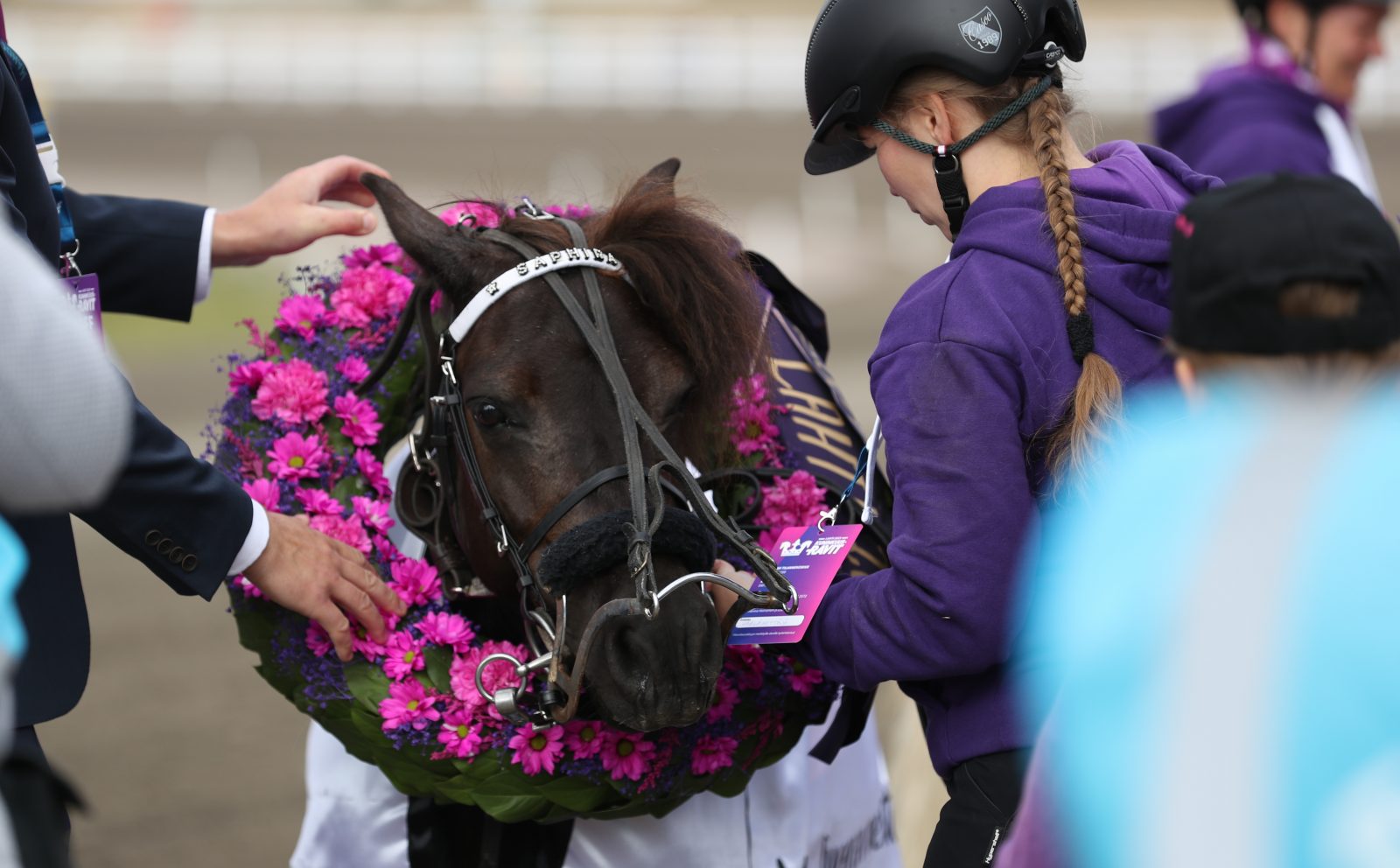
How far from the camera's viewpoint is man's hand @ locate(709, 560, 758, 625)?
2404 mm

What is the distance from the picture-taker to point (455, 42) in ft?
83.5

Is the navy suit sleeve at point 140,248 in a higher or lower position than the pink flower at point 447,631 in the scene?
higher

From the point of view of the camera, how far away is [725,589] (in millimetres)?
2418

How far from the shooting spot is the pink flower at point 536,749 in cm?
255

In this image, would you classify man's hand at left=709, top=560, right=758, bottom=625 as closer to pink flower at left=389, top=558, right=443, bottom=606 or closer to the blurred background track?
pink flower at left=389, top=558, right=443, bottom=606

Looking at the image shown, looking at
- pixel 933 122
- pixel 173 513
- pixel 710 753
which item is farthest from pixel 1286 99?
pixel 173 513

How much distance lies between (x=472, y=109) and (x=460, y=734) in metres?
21.9

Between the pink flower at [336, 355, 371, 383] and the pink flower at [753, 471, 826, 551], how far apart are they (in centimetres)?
90

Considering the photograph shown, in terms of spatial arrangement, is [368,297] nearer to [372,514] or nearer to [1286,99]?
[372,514]

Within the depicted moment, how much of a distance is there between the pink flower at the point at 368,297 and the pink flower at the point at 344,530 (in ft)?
1.73

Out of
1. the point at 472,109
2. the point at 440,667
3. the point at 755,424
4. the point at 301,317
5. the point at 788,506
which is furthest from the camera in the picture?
the point at 472,109

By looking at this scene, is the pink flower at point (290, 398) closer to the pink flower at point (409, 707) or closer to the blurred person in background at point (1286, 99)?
the pink flower at point (409, 707)

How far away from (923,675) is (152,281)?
6.74 feet

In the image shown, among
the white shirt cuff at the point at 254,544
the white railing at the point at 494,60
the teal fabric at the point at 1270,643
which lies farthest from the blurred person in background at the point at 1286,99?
the white railing at the point at 494,60
